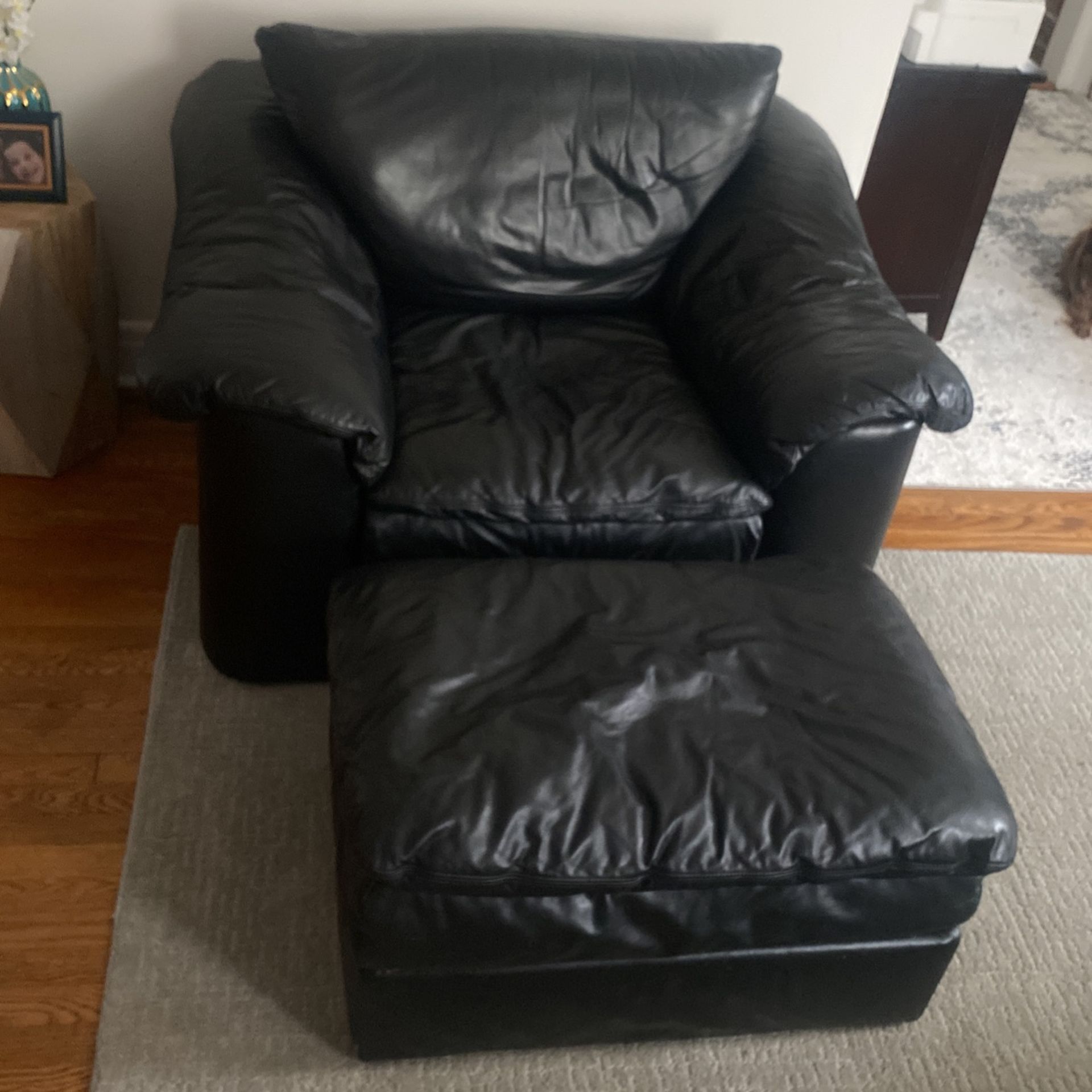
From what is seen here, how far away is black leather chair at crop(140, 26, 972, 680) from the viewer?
163 centimetres

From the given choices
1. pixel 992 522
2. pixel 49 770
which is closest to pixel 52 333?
pixel 49 770

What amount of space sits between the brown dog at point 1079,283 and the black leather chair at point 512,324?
118 cm

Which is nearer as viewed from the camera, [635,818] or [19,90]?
[635,818]

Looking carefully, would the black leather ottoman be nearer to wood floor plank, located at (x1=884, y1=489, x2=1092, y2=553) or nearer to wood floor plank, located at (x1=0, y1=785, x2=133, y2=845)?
wood floor plank, located at (x1=0, y1=785, x2=133, y2=845)

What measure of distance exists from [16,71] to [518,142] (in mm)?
857

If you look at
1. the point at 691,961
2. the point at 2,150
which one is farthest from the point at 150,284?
the point at 691,961

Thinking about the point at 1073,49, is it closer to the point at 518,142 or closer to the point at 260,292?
the point at 518,142

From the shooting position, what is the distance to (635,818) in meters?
1.24

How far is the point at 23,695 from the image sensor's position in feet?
5.93

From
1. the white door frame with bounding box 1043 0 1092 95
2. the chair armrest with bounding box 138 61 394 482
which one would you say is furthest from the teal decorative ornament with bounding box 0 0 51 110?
the white door frame with bounding box 1043 0 1092 95

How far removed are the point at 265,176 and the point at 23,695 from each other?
87cm

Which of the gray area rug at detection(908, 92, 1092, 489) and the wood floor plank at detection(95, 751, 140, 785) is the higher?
the gray area rug at detection(908, 92, 1092, 489)

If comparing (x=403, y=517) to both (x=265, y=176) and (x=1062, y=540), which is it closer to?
(x=265, y=176)

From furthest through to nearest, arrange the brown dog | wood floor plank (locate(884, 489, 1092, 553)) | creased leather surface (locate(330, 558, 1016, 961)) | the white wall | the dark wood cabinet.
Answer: the brown dog < the dark wood cabinet < wood floor plank (locate(884, 489, 1092, 553)) < the white wall < creased leather surface (locate(330, 558, 1016, 961))
